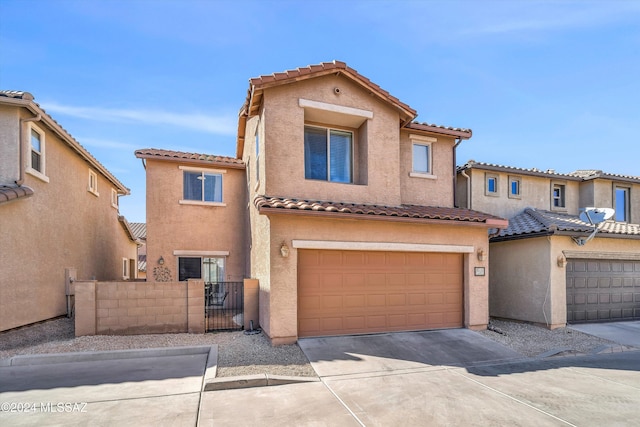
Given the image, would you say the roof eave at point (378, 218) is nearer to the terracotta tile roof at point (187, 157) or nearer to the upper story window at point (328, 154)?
the upper story window at point (328, 154)

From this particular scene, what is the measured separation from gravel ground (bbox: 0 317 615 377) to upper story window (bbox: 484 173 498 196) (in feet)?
18.0

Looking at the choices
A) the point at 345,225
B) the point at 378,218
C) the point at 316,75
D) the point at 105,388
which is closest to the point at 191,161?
the point at 316,75

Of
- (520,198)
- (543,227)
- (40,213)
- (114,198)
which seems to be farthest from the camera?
(114,198)

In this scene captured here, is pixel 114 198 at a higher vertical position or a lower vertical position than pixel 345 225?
higher

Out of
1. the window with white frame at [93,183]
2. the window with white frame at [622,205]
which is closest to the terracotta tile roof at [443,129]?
the window with white frame at [622,205]

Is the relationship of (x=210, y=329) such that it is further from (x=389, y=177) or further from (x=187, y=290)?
(x=389, y=177)

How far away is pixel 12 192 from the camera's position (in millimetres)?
8391

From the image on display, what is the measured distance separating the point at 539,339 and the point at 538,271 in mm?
2553

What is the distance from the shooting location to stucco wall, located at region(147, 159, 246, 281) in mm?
12227

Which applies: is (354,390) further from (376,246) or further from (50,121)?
(50,121)

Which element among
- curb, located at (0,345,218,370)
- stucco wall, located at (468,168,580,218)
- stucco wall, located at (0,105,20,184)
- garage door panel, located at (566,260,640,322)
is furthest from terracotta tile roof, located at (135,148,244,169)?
garage door panel, located at (566,260,640,322)

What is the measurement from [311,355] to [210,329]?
343cm

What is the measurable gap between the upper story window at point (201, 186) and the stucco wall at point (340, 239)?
5948 millimetres

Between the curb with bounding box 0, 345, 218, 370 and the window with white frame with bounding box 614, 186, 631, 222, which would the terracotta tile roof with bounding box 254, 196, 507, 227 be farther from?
the window with white frame with bounding box 614, 186, 631, 222
